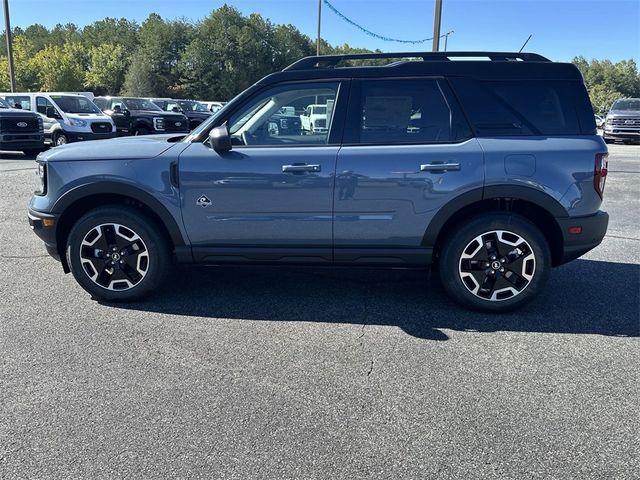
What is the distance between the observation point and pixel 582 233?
13.4ft

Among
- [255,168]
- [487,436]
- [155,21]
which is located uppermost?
[155,21]

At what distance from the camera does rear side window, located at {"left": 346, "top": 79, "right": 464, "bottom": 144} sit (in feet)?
13.4

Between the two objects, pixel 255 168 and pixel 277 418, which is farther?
pixel 255 168

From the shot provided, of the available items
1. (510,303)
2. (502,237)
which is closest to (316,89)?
(502,237)

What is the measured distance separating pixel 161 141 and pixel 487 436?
3.41 m

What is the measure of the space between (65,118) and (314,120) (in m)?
15.2

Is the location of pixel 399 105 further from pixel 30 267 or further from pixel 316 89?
pixel 30 267

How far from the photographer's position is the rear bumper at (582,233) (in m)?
4.05

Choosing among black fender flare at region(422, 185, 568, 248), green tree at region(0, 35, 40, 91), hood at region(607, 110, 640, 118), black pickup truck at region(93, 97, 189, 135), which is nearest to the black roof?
black fender flare at region(422, 185, 568, 248)

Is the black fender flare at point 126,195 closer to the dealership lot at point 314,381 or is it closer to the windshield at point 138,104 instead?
the dealership lot at point 314,381

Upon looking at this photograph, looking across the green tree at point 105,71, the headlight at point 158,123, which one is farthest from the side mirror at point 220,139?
the green tree at point 105,71

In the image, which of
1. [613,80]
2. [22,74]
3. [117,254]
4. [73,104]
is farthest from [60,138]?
[613,80]

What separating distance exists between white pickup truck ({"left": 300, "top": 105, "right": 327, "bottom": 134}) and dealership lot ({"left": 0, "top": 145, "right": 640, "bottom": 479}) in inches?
55.6

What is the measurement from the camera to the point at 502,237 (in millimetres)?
4109
